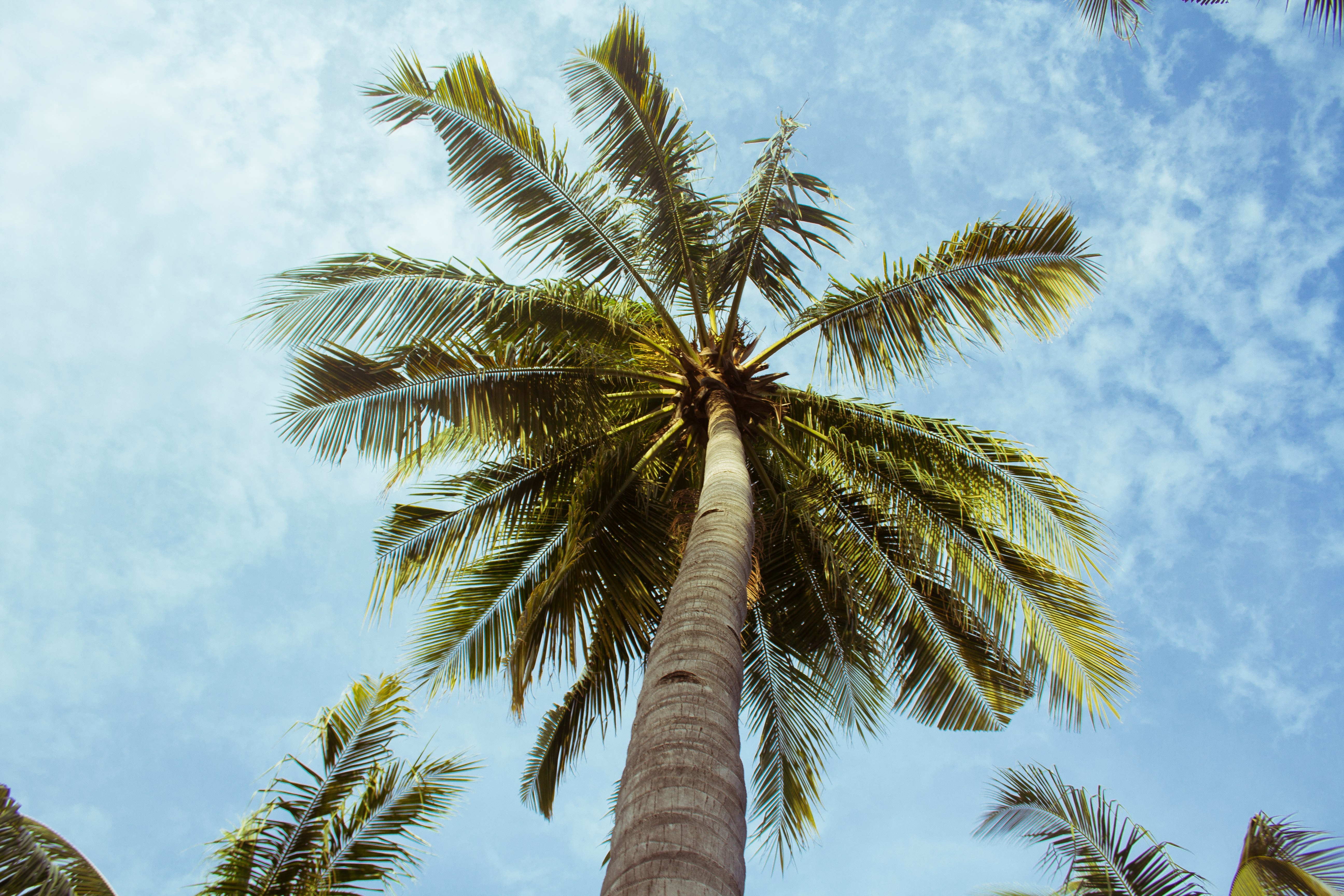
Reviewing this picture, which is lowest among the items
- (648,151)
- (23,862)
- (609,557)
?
(23,862)

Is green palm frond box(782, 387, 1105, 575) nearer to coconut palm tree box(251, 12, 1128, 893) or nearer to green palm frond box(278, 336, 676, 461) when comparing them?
coconut palm tree box(251, 12, 1128, 893)

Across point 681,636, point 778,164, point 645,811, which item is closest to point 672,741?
point 645,811

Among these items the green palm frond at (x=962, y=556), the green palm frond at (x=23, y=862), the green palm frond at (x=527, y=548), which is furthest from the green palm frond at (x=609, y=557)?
the green palm frond at (x=23, y=862)

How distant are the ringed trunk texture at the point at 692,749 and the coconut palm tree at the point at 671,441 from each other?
2.12 metres

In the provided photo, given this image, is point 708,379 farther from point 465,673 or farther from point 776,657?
point 465,673

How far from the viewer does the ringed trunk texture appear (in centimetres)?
252

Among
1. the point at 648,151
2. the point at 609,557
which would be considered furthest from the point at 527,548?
the point at 648,151

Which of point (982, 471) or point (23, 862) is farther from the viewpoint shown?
point (982, 471)

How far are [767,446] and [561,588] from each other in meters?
2.64

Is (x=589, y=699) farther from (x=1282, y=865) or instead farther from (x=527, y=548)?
(x=1282, y=865)

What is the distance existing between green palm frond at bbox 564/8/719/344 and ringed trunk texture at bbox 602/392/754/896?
3.68 meters

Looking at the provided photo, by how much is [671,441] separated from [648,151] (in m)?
2.77

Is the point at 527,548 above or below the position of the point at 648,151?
below

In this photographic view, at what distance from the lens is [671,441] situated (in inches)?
326
